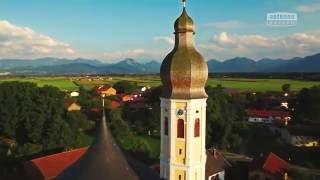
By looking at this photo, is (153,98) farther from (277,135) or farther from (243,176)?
(243,176)

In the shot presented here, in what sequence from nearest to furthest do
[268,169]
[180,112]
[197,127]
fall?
[180,112]
[197,127]
[268,169]

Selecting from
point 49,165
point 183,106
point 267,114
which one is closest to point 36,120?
point 49,165

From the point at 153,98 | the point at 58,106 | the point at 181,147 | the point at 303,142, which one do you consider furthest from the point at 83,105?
the point at 181,147

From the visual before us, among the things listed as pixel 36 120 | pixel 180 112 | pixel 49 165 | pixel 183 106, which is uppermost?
pixel 183 106

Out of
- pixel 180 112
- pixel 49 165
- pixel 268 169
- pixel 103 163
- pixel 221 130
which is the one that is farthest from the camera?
pixel 221 130

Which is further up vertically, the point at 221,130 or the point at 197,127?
the point at 197,127

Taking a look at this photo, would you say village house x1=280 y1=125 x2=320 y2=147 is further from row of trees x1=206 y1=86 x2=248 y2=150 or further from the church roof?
the church roof

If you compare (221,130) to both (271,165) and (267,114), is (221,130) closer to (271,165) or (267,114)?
(271,165)
